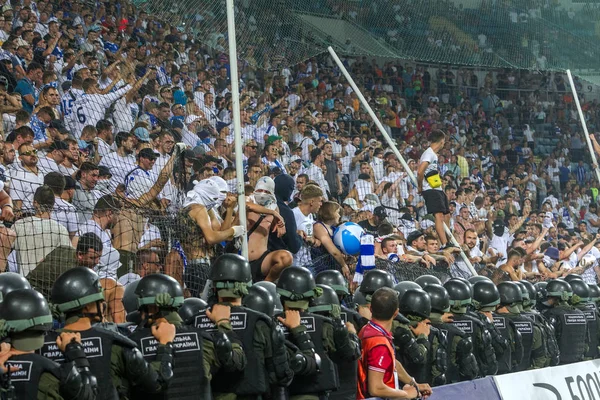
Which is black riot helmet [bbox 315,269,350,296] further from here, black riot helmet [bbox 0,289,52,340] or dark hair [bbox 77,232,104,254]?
black riot helmet [bbox 0,289,52,340]

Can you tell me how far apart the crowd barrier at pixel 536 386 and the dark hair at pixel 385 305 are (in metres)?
0.66

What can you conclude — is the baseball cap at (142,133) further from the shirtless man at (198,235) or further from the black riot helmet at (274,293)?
the black riot helmet at (274,293)

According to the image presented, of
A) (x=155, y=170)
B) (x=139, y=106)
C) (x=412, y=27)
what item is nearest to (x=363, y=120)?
(x=412, y=27)

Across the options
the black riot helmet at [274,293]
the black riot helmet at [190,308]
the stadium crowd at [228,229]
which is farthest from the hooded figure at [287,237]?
the black riot helmet at [190,308]

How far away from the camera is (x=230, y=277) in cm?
766

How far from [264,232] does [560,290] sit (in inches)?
158

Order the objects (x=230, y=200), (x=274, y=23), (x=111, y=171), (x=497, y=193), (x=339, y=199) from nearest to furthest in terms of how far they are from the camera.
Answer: (x=230, y=200), (x=111, y=171), (x=274, y=23), (x=339, y=199), (x=497, y=193)

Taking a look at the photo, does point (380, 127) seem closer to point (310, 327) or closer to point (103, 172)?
point (103, 172)

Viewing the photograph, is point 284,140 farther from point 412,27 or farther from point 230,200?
point 230,200

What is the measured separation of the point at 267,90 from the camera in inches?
643

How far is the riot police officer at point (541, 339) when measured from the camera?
1160 centimetres

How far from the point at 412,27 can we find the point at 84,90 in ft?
18.9

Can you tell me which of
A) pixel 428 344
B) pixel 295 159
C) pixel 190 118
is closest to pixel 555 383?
pixel 428 344

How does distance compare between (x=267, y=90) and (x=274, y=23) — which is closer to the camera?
(x=274, y=23)
